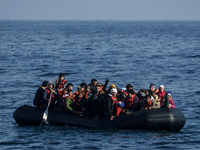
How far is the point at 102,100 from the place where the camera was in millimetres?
16156

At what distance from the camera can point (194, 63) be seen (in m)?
43.5

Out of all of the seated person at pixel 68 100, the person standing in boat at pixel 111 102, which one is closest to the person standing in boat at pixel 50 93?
the seated person at pixel 68 100

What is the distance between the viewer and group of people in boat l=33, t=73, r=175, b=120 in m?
16.2

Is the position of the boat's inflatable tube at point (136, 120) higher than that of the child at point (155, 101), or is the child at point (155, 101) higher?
the child at point (155, 101)

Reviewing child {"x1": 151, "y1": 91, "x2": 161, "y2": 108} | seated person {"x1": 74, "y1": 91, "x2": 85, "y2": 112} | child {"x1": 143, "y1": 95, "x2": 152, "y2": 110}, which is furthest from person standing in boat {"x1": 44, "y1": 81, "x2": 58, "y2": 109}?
child {"x1": 151, "y1": 91, "x2": 161, "y2": 108}

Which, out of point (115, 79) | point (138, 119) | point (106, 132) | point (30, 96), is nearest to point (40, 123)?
point (106, 132)

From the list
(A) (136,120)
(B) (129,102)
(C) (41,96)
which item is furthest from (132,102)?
(C) (41,96)

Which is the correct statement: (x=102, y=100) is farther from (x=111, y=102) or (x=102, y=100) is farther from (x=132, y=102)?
(x=132, y=102)

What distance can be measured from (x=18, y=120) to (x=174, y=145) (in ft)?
25.1

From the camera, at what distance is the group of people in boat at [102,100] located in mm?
16156

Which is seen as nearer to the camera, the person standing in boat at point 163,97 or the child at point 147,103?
the child at point 147,103

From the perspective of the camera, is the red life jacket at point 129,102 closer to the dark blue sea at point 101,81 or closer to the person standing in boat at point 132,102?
the person standing in boat at point 132,102

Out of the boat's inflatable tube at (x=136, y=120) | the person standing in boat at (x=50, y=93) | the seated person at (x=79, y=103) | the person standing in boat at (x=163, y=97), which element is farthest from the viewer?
the person standing in boat at (x=50, y=93)

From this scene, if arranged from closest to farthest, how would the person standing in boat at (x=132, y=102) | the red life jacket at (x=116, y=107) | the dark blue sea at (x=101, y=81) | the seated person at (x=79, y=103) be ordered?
1. the dark blue sea at (x=101, y=81)
2. the red life jacket at (x=116, y=107)
3. the person standing in boat at (x=132, y=102)
4. the seated person at (x=79, y=103)
